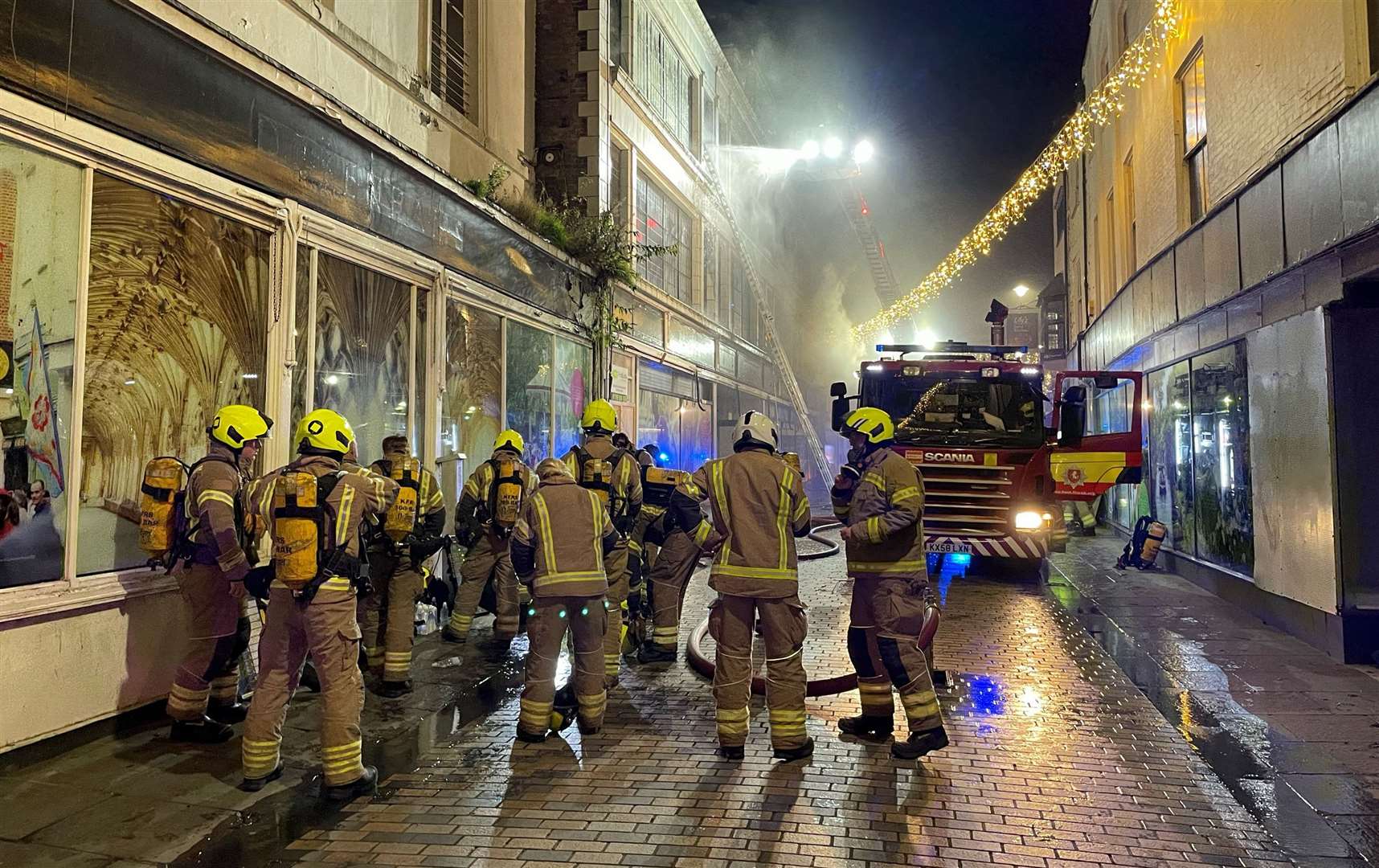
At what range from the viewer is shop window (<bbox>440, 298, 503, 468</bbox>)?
8.80 meters

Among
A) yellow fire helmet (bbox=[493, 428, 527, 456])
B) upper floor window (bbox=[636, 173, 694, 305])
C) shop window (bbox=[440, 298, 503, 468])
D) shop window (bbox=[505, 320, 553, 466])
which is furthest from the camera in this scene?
upper floor window (bbox=[636, 173, 694, 305])

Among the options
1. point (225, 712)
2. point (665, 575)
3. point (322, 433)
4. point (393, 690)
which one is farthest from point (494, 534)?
point (322, 433)

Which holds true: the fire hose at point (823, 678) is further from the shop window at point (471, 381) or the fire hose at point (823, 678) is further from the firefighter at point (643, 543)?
the shop window at point (471, 381)

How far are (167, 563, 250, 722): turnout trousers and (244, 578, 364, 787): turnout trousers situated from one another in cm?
76

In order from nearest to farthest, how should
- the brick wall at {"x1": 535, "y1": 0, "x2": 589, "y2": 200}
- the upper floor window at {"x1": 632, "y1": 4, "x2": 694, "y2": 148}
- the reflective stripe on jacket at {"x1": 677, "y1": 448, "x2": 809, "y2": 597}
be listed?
the reflective stripe on jacket at {"x1": 677, "y1": 448, "x2": 809, "y2": 597} → the brick wall at {"x1": 535, "y1": 0, "x2": 589, "y2": 200} → the upper floor window at {"x1": 632, "y1": 4, "x2": 694, "y2": 148}

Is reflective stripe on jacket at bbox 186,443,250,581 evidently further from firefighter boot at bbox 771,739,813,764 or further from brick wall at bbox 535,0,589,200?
brick wall at bbox 535,0,589,200

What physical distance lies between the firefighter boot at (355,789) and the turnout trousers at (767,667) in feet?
6.00

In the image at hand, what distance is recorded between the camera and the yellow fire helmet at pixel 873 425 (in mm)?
5273

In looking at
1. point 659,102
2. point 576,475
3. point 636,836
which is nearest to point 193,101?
point 576,475

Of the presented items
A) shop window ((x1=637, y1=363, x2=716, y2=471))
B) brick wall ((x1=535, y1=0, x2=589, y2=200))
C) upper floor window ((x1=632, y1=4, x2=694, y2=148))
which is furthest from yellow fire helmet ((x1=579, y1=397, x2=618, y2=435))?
upper floor window ((x1=632, y1=4, x2=694, y2=148))

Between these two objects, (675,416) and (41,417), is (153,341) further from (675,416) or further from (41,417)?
(675,416)

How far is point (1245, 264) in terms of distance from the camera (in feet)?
27.6

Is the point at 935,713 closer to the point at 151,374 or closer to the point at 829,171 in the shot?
the point at 151,374

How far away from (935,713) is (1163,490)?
30.5 feet
